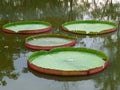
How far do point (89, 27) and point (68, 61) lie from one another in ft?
8.18

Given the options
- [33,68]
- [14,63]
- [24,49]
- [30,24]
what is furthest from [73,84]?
[30,24]

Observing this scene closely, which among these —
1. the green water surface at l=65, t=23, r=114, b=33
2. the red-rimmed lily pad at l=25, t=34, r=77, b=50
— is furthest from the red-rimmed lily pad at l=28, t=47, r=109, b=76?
the green water surface at l=65, t=23, r=114, b=33

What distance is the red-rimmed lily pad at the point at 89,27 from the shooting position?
23.6ft

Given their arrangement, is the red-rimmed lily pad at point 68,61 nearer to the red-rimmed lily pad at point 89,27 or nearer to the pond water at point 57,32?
the pond water at point 57,32

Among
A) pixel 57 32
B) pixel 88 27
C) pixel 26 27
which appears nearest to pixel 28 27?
pixel 26 27

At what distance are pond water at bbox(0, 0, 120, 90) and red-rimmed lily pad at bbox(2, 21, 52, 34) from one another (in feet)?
0.52

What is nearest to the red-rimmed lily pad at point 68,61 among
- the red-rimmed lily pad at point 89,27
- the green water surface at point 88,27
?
the red-rimmed lily pad at point 89,27

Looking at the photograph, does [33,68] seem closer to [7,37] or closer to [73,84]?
[73,84]

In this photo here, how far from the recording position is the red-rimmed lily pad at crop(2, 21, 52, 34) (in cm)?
730

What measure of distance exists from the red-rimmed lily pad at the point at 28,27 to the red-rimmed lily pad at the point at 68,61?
69.0 inches

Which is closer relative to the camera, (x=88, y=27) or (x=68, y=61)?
(x=68, y=61)

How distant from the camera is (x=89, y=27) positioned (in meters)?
7.55

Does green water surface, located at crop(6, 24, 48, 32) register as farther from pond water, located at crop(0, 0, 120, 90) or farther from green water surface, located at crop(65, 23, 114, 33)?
green water surface, located at crop(65, 23, 114, 33)

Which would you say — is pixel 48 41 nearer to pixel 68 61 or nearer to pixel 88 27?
pixel 68 61
